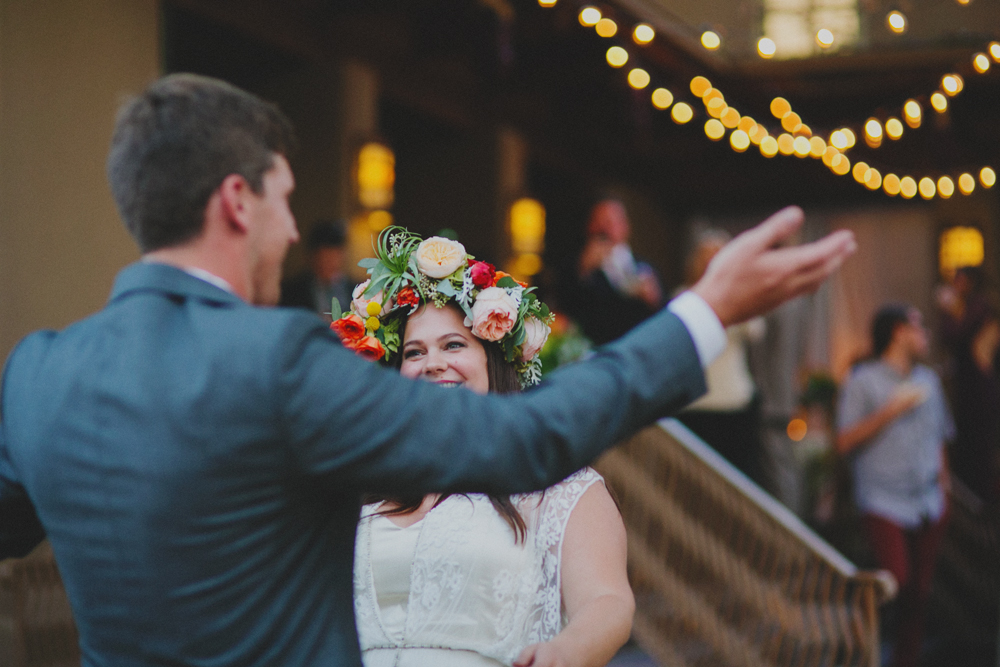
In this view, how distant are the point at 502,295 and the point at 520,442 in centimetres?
128

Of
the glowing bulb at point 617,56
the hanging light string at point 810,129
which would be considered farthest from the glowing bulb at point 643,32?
the glowing bulb at point 617,56

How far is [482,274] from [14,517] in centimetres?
131

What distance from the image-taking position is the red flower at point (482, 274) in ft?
7.86

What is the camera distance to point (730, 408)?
5719 mm

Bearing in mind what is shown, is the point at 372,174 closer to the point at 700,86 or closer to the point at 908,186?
the point at 700,86

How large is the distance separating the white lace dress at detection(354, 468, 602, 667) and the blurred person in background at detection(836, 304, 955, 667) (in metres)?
3.66

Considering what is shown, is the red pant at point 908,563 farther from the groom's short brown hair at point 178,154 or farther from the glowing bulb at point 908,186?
the groom's short brown hair at point 178,154

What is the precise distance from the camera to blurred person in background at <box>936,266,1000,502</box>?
6.53 meters

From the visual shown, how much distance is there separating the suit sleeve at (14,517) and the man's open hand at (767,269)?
1.01 meters

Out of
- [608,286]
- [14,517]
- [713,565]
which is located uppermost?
[608,286]

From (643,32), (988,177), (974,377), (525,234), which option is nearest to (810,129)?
(988,177)

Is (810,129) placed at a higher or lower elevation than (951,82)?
lower

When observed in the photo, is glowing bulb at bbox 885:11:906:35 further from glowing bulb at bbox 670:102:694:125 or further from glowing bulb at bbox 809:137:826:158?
glowing bulb at bbox 670:102:694:125

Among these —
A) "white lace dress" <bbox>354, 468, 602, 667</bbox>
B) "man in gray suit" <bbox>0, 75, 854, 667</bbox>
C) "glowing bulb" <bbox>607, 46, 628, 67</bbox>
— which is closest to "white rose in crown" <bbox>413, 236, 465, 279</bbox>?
"white lace dress" <bbox>354, 468, 602, 667</bbox>
